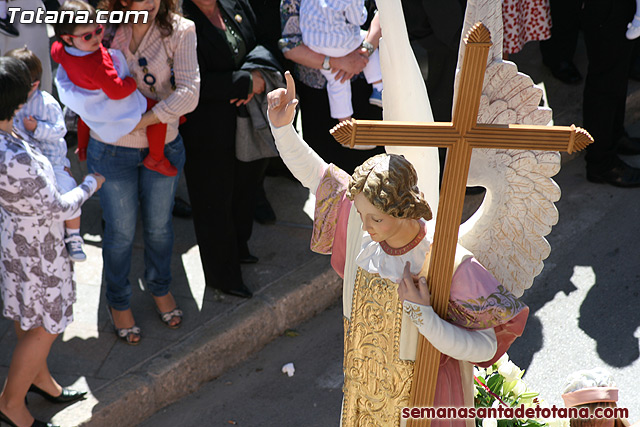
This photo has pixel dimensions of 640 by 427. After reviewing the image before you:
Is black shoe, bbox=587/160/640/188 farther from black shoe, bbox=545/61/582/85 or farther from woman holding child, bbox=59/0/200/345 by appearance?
woman holding child, bbox=59/0/200/345

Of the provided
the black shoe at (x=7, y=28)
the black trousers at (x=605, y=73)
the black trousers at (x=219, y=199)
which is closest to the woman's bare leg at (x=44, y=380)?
the black trousers at (x=219, y=199)

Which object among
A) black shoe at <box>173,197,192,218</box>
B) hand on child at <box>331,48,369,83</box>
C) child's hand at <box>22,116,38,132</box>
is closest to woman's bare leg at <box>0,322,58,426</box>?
child's hand at <box>22,116,38,132</box>

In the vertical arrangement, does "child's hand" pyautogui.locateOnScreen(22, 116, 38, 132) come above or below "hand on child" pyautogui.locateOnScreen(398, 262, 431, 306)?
below

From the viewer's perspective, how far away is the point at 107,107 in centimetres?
431

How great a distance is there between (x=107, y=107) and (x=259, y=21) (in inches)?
52.2

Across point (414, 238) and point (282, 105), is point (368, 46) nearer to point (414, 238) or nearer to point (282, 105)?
point (282, 105)

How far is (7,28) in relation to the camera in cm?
532

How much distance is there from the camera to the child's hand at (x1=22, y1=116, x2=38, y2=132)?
411cm

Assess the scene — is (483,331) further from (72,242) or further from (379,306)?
(72,242)

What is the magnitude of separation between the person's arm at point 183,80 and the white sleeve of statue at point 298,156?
1629 millimetres

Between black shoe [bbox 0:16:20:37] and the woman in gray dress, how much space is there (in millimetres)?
1624

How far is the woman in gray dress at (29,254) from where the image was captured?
151 inches

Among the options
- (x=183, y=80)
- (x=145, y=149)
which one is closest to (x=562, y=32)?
(x=183, y=80)

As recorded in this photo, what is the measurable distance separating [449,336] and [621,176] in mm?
4501
